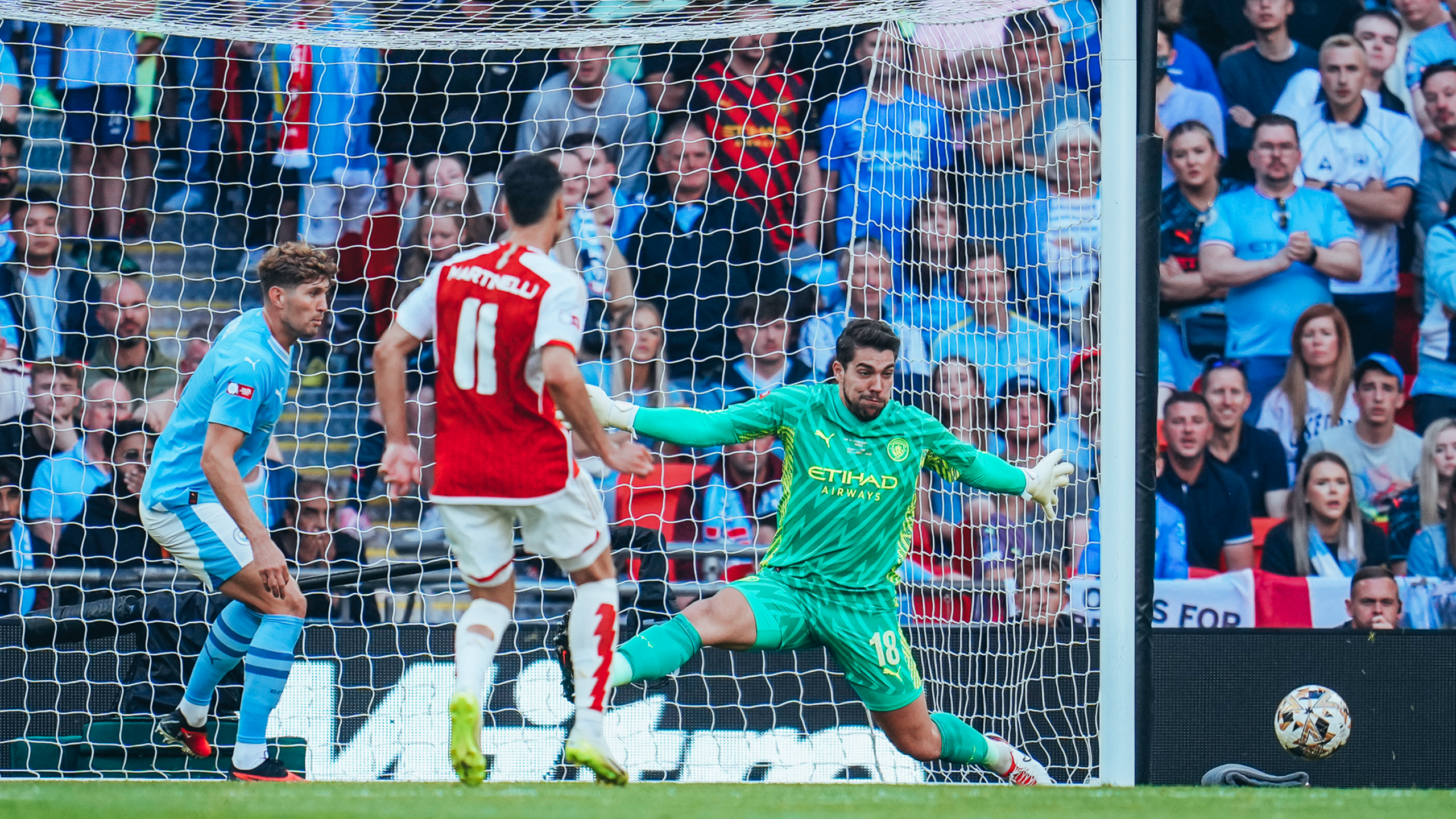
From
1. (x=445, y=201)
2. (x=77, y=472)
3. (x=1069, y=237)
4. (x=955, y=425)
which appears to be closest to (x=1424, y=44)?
(x=1069, y=237)

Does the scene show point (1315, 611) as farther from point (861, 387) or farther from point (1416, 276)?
point (861, 387)

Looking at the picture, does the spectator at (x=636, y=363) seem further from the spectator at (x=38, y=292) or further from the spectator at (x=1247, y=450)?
the spectator at (x=1247, y=450)

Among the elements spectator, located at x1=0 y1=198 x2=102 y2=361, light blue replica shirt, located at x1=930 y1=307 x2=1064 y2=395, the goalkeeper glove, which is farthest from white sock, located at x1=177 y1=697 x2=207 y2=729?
light blue replica shirt, located at x1=930 y1=307 x2=1064 y2=395

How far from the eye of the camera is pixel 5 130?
790cm

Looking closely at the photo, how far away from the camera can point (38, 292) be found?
25.0ft

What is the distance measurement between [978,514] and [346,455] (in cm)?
319

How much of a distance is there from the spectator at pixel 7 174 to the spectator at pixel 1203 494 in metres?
5.81

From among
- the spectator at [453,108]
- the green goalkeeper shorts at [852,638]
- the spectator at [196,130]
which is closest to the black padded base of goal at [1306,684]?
the green goalkeeper shorts at [852,638]

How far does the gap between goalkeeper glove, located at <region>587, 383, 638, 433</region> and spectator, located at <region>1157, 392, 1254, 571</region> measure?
136 inches

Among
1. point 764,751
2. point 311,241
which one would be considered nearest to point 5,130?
point 311,241

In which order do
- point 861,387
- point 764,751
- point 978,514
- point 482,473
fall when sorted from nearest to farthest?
point 482,473 < point 861,387 < point 764,751 < point 978,514

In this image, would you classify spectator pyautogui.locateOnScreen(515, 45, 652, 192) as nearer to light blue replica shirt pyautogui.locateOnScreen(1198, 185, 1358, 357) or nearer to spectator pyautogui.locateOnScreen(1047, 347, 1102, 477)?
spectator pyautogui.locateOnScreen(1047, 347, 1102, 477)

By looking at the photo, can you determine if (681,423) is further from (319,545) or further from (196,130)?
(196,130)

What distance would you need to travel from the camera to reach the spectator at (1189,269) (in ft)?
25.8
